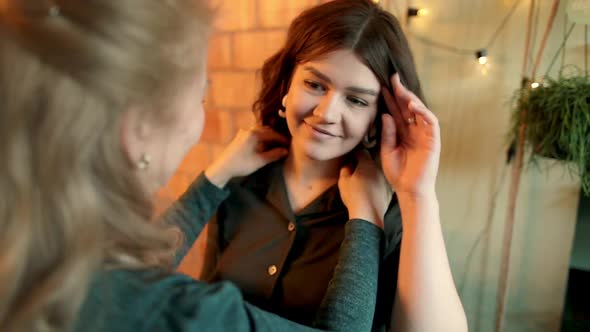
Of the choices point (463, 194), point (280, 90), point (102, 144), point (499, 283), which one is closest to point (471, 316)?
point (499, 283)

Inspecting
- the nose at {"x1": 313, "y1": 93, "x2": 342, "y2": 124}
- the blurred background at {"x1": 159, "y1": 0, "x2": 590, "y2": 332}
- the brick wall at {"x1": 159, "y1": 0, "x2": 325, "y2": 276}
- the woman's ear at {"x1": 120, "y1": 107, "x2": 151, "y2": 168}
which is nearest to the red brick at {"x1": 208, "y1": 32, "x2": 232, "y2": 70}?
the brick wall at {"x1": 159, "y1": 0, "x2": 325, "y2": 276}

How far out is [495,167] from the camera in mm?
1276

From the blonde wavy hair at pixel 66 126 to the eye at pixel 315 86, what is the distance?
1.52ft

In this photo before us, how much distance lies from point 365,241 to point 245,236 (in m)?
0.33

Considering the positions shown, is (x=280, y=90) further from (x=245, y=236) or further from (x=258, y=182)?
(x=245, y=236)

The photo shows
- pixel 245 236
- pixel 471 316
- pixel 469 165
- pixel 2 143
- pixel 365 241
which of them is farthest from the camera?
pixel 471 316

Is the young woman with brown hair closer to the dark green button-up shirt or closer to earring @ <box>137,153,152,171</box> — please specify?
the dark green button-up shirt

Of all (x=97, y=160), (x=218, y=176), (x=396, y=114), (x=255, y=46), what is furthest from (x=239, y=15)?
(x=97, y=160)

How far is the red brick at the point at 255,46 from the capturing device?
56.4 inches

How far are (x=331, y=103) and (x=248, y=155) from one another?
28cm

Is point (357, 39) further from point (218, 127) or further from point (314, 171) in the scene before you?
point (218, 127)

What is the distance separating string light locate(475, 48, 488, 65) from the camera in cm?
119

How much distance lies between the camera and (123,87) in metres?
0.43

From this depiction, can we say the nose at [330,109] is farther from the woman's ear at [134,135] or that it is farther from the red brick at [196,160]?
the red brick at [196,160]
